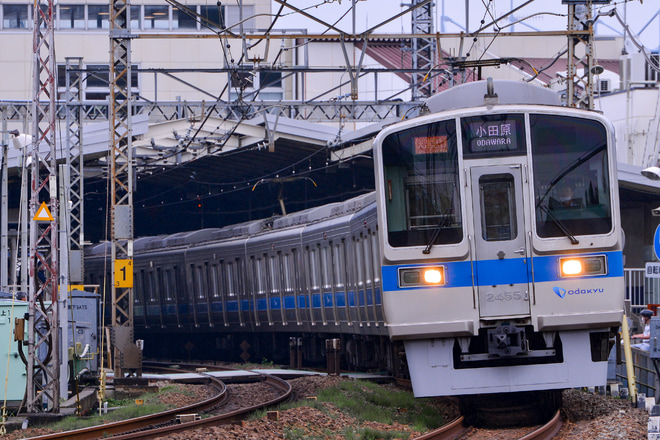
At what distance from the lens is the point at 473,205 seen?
9945mm

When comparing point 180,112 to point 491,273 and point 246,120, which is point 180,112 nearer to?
point 246,120

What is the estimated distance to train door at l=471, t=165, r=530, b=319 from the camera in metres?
9.79

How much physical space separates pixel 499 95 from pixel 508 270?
2113mm

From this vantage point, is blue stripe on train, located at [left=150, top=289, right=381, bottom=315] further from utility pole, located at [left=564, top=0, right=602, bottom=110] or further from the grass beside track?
utility pole, located at [left=564, top=0, right=602, bottom=110]

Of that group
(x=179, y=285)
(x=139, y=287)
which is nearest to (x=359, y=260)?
(x=179, y=285)

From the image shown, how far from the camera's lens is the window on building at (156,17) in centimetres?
4572

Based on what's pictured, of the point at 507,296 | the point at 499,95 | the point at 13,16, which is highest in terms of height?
the point at 13,16

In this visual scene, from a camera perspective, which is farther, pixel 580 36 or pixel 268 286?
pixel 268 286

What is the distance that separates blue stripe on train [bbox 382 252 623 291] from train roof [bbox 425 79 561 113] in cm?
179

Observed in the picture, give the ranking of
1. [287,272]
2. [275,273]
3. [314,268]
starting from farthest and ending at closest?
[275,273]
[287,272]
[314,268]

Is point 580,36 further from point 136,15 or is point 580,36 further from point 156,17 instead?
point 136,15

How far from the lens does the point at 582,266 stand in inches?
384

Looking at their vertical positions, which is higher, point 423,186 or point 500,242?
point 423,186

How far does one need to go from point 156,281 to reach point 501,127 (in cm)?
1958
